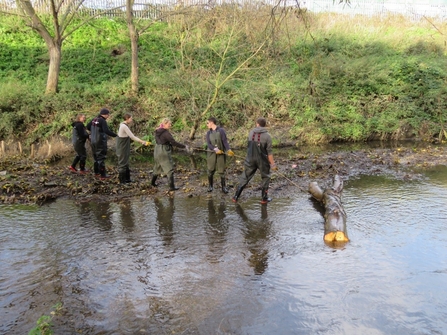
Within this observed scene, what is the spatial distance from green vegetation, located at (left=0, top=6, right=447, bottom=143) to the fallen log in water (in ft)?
25.5

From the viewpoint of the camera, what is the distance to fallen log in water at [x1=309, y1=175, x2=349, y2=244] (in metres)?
6.86

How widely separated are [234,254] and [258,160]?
289cm

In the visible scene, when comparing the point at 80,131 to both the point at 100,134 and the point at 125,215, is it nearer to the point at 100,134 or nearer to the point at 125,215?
Answer: the point at 100,134

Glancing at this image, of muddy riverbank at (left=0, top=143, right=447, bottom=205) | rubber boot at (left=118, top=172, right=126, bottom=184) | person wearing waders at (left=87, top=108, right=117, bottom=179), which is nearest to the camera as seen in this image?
muddy riverbank at (left=0, top=143, right=447, bottom=205)

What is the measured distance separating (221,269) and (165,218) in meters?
2.58

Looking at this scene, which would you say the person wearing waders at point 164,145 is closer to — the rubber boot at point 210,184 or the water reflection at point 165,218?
the water reflection at point 165,218

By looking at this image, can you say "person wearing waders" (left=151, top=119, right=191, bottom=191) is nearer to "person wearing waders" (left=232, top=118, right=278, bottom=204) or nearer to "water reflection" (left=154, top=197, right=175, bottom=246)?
"water reflection" (left=154, top=197, right=175, bottom=246)

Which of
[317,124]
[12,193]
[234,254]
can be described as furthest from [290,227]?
[317,124]

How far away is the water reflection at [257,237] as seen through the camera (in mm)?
6156

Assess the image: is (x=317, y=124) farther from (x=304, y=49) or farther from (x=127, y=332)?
(x=127, y=332)

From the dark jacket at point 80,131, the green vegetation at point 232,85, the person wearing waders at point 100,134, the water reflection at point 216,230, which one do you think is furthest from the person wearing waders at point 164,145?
the green vegetation at point 232,85

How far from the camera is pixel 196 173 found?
12289mm

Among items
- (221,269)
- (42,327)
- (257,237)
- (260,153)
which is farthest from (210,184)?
(42,327)

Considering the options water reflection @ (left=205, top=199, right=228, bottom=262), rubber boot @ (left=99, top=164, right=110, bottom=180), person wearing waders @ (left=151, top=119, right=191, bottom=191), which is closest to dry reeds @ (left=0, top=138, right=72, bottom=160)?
rubber boot @ (left=99, top=164, right=110, bottom=180)
